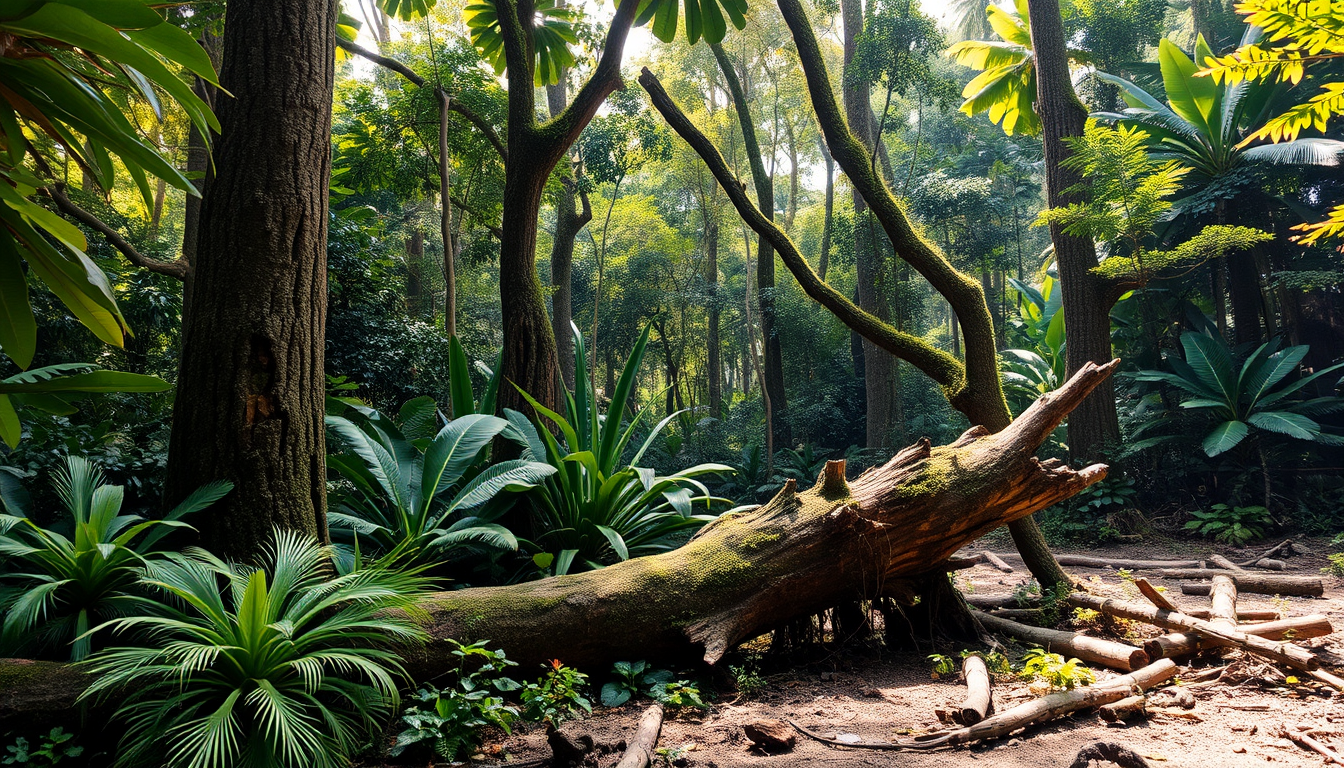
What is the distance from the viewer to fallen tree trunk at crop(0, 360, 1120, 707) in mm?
2469

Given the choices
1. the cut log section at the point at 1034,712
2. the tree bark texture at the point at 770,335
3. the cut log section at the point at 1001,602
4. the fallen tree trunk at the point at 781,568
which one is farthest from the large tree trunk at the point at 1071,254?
the tree bark texture at the point at 770,335

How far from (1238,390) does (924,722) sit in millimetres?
6689

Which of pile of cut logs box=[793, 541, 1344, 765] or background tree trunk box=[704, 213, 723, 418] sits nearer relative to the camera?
pile of cut logs box=[793, 541, 1344, 765]

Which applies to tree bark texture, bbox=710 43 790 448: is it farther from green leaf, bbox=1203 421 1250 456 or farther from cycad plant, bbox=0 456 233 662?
cycad plant, bbox=0 456 233 662


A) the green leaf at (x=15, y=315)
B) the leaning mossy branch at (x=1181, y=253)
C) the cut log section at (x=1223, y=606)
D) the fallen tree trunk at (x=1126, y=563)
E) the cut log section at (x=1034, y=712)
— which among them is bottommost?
the fallen tree trunk at (x=1126, y=563)

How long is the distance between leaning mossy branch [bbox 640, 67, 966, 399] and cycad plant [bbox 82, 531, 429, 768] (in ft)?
8.45

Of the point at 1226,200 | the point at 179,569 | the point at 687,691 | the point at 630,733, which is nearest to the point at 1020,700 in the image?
the point at 687,691

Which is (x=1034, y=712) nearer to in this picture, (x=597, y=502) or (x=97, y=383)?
(x=597, y=502)

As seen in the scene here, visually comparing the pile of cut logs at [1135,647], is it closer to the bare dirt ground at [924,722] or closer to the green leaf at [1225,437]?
the bare dirt ground at [924,722]

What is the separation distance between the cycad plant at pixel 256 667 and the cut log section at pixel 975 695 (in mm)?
1745

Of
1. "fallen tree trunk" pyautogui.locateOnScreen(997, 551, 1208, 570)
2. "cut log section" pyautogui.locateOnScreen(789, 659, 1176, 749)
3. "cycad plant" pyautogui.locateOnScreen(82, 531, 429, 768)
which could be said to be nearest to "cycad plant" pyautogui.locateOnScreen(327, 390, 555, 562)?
"cycad plant" pyautogui.locateOnScreen(82, 531, 429, 768)

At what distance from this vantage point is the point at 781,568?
278 centimetres

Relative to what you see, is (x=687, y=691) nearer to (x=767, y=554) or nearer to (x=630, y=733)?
(x=630, y=733)

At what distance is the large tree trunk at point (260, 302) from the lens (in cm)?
231
